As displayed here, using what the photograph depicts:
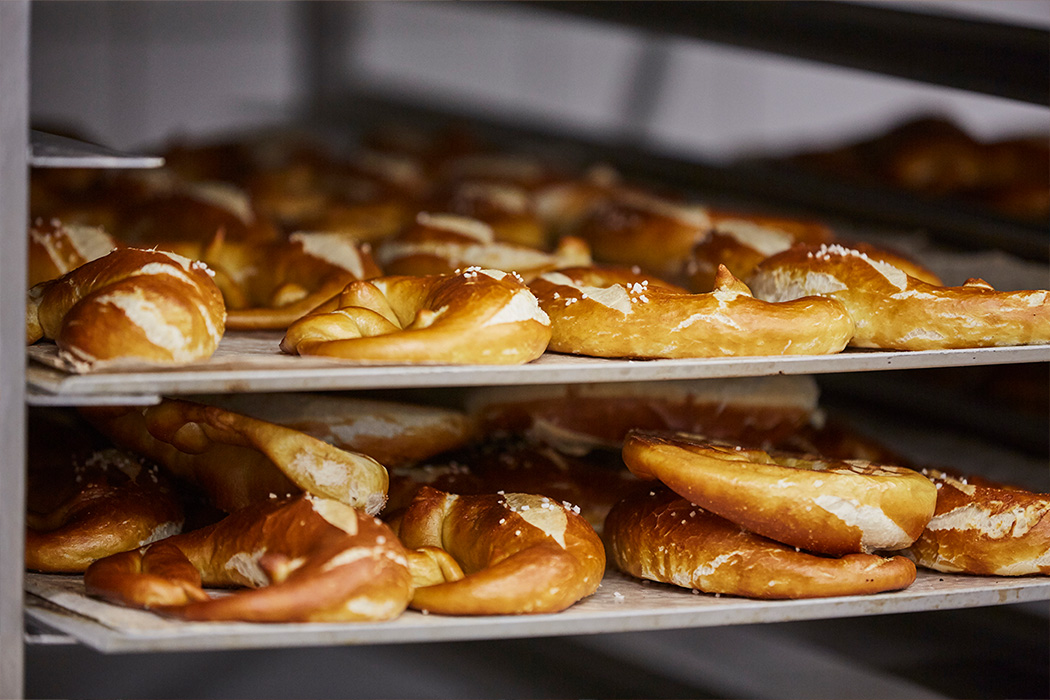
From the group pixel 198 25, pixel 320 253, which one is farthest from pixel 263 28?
pixel 320 253

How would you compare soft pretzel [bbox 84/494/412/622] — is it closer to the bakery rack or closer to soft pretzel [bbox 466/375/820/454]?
the bakery rack

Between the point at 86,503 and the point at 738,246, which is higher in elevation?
the point at 738,246

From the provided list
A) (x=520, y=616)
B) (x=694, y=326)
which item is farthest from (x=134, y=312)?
(x=694, y=326)

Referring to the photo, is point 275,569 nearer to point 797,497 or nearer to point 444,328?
point 444,328

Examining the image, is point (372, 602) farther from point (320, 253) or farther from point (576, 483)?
point (320, 253)

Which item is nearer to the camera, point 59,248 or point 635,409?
point 59,248

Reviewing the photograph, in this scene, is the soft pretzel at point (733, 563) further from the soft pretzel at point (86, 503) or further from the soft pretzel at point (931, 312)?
the soft pretzel at point (86, 503)

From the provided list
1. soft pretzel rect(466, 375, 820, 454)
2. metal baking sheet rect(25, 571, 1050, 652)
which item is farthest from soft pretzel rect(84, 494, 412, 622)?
soft pretzel rect(466, 375, 820, 454)
